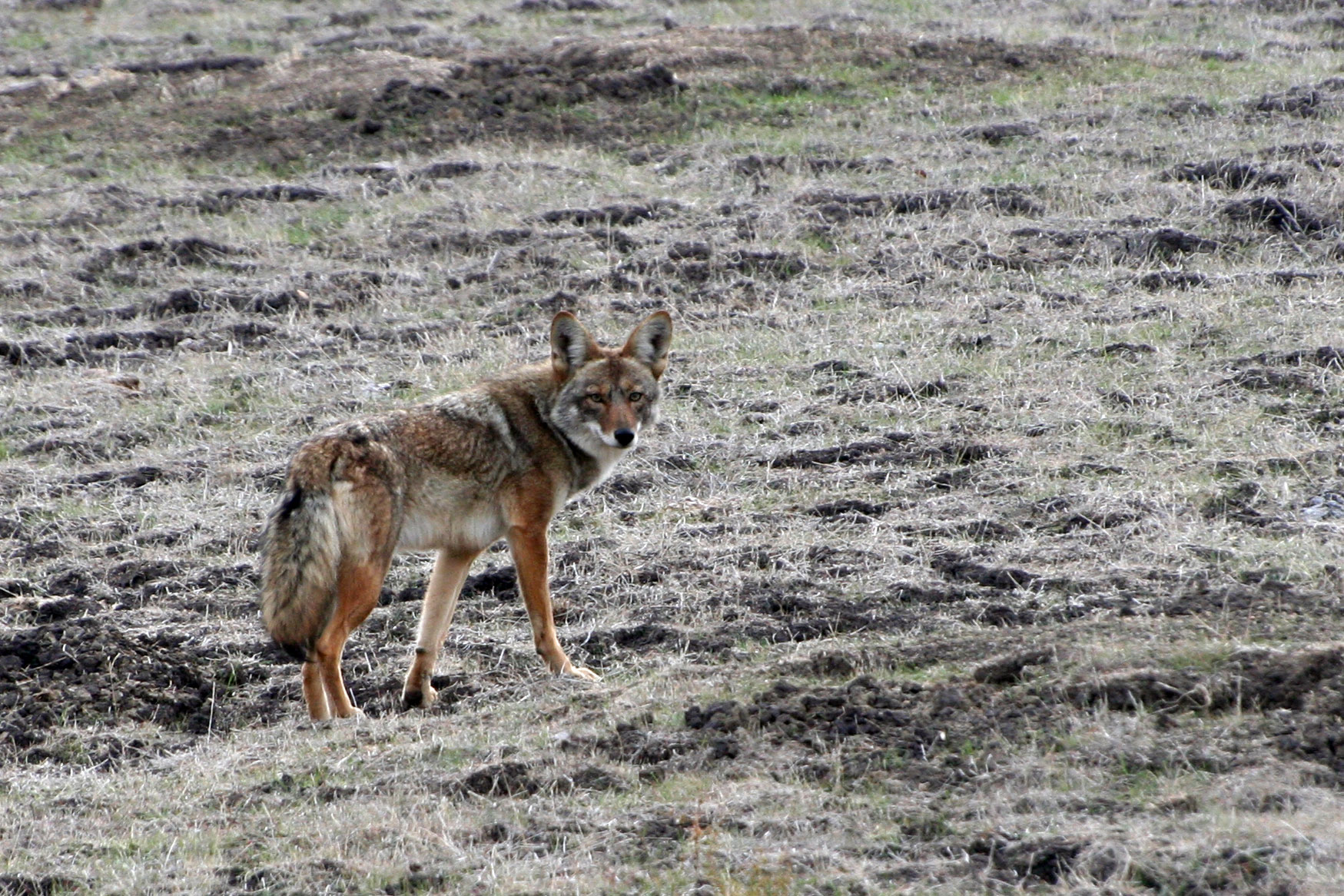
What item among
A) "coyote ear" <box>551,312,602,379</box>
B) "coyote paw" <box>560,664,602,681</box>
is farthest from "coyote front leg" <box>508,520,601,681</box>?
"coyote ear" <box>551,312,602,379</box>

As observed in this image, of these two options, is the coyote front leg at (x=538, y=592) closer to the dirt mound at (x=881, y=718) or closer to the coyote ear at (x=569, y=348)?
the coyote ear at (x=569, y=348)

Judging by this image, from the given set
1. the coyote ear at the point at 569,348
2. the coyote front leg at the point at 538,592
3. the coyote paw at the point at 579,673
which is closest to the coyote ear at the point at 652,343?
the coyote ear at the point at 569,348

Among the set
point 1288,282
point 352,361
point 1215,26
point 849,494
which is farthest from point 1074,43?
point 849,494

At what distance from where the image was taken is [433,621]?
22.4 feet

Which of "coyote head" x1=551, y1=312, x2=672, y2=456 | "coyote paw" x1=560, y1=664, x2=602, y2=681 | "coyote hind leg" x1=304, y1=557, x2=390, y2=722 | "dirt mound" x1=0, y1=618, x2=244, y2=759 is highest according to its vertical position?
"coyote head" x1=551, y1=312, x2=672, y2=456

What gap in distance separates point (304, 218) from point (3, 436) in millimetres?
5125

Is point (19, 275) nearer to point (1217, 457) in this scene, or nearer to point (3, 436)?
point (3, 436)

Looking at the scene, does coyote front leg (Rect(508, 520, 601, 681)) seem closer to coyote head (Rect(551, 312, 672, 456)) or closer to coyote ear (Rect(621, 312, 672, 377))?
coyote head (Rect(551, 312, 672, 456))

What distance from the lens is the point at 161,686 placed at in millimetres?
6762

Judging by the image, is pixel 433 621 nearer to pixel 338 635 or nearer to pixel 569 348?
pixel 338 635

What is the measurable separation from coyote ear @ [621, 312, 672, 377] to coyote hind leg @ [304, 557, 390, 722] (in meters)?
1.76

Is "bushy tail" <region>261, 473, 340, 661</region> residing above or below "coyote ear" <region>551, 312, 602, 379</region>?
below

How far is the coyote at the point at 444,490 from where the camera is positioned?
247 inches

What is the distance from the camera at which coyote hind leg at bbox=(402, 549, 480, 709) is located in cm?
671
